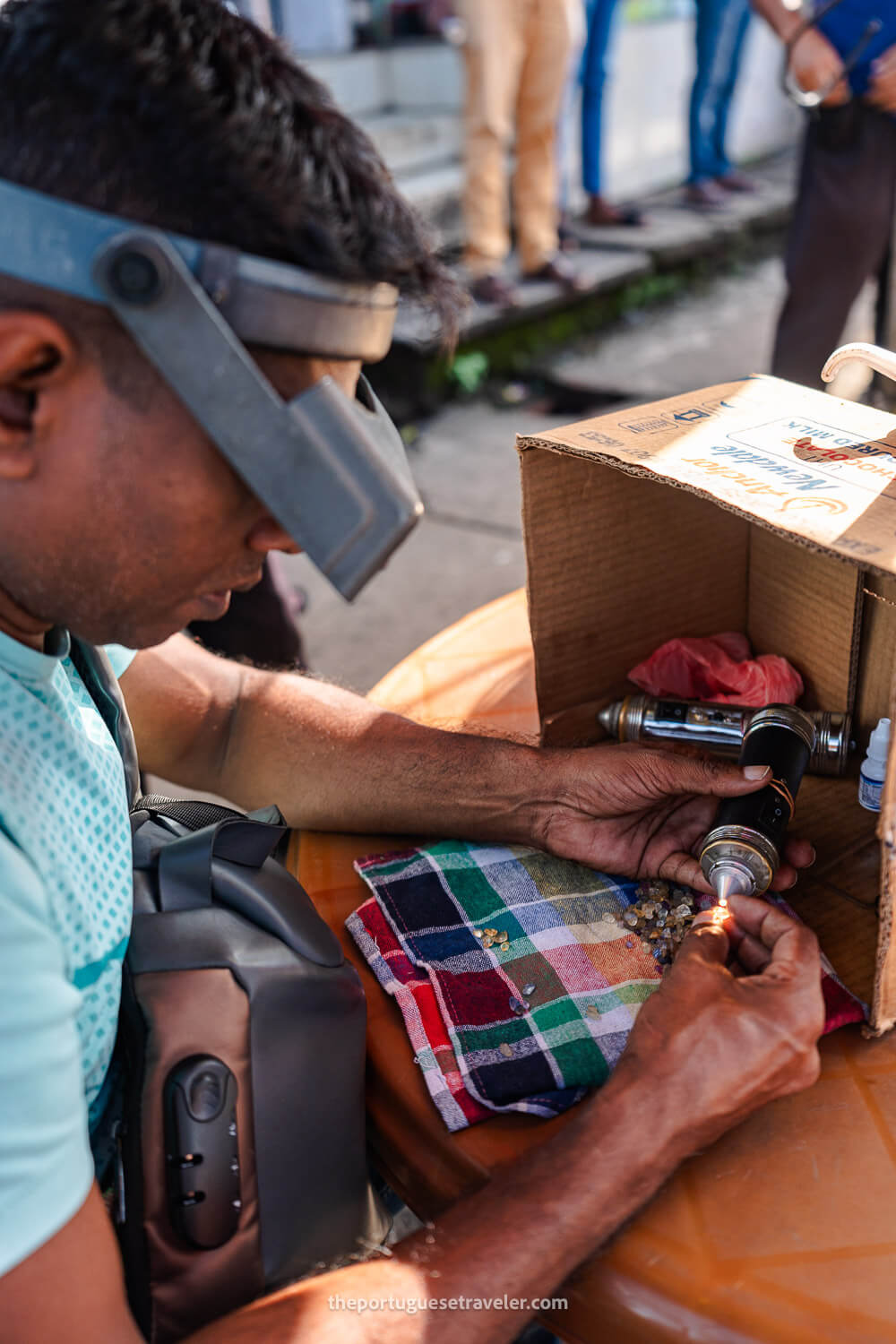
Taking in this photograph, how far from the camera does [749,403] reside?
1.32 m

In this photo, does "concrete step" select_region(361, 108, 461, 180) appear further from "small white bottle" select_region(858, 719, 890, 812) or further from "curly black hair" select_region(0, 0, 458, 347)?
"curly black hair" select_region(0, 0, 458, 347)

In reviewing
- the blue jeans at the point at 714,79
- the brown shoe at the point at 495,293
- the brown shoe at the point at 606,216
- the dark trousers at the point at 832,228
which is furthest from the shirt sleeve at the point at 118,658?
the blue jeans at the point at 714,79

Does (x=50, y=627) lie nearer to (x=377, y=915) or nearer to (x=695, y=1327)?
(x=377, y=915)

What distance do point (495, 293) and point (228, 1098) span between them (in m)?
4.86

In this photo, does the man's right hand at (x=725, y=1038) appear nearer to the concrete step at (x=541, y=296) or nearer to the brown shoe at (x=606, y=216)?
the concrete step at (x=541, y=296)

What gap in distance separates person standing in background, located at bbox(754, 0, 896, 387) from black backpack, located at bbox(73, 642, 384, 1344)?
113 inches

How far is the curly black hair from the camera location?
2.34 feet

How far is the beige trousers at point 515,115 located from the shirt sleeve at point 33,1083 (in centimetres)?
494

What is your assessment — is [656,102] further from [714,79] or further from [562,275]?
[562,275]

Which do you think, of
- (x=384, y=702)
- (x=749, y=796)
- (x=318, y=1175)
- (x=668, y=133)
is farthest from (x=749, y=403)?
(x=668, y=133)

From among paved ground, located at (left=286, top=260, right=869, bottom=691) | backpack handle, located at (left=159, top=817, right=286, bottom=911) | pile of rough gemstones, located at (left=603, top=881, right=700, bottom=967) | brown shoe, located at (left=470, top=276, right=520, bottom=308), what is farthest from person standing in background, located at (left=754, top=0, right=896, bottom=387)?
backpack handle, located at (left=159, top=817, right=286, bottom=911)

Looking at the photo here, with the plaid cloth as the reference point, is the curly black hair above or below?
above

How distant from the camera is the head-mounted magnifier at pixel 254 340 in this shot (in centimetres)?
71

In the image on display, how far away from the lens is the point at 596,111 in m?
6.26
